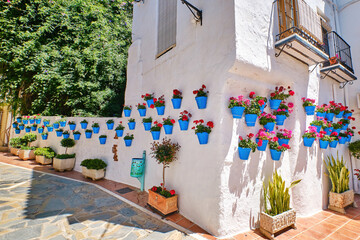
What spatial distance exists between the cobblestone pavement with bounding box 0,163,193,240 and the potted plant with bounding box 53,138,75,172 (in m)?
1.82

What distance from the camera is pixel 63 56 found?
34.6 ft

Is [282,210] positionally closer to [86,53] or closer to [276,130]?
[276,130]

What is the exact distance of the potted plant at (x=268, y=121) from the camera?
4.21 meters

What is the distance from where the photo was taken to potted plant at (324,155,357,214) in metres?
5.08

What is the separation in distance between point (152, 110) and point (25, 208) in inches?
176

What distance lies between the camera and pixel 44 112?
1134 cm

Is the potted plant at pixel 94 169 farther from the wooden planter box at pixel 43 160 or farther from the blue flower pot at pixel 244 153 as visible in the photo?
the blue flower pot at pixel 244 153

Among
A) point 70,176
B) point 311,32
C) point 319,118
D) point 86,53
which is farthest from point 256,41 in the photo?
point 86,53

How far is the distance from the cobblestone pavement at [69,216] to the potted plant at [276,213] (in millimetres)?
1706

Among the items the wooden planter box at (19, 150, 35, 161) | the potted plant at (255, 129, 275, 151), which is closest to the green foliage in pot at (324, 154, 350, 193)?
the potted plant at (255, 129, 275, 151)

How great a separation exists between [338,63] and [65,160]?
12.0 m

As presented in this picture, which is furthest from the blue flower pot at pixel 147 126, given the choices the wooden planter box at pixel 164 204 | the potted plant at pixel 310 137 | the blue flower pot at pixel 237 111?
the potted plant at pixel 310 137

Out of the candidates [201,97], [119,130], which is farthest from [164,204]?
[119,130]

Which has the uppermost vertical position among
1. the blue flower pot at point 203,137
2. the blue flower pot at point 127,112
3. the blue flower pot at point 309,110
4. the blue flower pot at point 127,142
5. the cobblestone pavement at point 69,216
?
the blue flower pot at point 127,112
